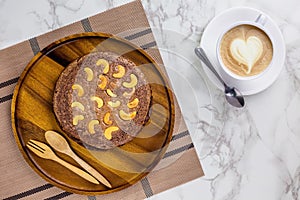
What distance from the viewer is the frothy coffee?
126 centimetres

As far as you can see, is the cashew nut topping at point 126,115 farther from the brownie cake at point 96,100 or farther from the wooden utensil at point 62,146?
the wooden utensil at point 62,146

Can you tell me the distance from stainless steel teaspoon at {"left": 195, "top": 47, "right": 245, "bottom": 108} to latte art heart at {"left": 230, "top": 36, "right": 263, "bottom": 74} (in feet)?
0.18

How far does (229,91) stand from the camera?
4.25 ft

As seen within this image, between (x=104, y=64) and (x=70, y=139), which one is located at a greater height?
(x=104, y=64)

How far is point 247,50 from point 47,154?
50 cm

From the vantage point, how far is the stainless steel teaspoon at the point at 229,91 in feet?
4.20

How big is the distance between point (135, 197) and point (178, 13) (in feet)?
1.45

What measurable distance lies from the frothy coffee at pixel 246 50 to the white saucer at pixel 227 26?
0.10ft

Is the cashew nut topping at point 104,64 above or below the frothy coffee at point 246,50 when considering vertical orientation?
above

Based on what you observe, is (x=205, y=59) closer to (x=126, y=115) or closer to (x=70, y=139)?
(x=126, y=115)

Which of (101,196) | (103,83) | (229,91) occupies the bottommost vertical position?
(101,196)

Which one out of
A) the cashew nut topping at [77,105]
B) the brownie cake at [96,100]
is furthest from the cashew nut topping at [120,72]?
the cashew nut topping at [77,105]

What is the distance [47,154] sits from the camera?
1288 millimetres

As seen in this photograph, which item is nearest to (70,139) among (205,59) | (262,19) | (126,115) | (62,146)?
(62,146)
